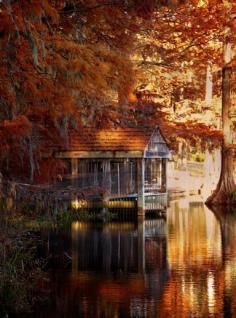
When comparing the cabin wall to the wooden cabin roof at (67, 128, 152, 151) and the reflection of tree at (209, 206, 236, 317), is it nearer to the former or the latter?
the wooden cabin roof at (67, 128, 152, 151)

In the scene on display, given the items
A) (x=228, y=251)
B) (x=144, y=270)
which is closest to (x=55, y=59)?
(x=144, y=270)

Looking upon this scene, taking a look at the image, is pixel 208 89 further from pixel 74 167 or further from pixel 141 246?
pixel 141 246

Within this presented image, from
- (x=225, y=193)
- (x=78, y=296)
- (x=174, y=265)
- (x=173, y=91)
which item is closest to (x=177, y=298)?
(x=78, y=296)

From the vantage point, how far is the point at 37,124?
17594mm

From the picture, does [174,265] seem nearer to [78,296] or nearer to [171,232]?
[78,296]

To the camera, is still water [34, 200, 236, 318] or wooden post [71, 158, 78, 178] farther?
wooden post [71, 158, 78, 178]

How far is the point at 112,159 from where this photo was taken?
2917cm

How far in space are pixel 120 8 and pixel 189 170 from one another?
41850 mm

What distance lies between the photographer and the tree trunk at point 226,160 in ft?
115

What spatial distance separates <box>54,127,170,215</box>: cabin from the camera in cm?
2834

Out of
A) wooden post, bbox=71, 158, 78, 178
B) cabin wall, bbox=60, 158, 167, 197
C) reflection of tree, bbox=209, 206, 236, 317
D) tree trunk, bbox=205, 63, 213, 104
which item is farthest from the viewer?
tree trunk, bbox=205, 63, 213, 104

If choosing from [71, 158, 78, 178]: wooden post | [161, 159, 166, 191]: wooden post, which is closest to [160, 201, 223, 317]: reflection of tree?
[161, 159, 166, 191]: wooden post

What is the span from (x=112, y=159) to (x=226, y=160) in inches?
348

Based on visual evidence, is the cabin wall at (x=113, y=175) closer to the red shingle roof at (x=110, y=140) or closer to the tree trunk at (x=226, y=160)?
the red shingle roof at (x=110, y=140)
